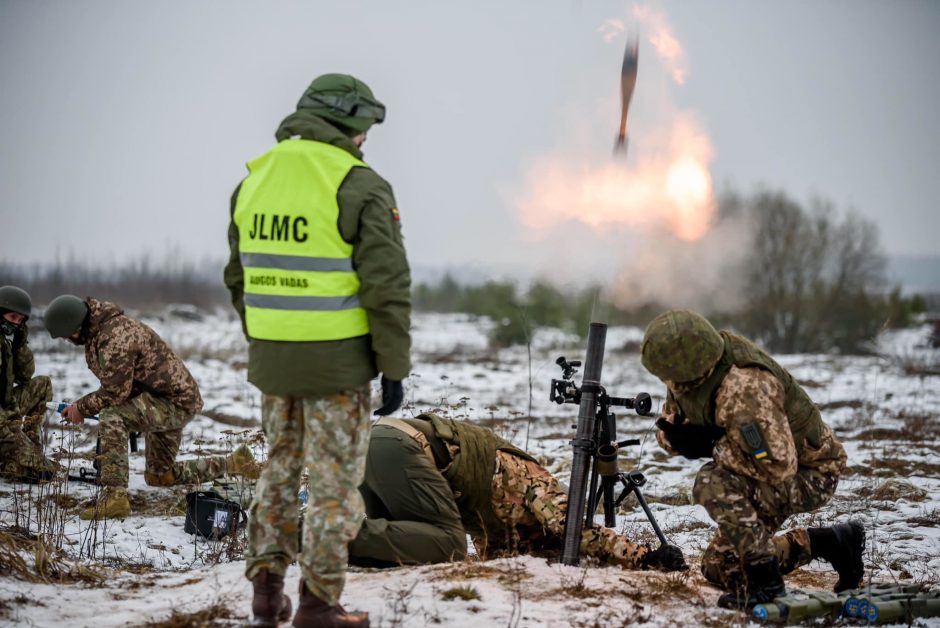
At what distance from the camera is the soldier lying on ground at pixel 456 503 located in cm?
507

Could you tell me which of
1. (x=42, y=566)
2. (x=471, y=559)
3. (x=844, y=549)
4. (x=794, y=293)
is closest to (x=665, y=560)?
(x=844, y=549)

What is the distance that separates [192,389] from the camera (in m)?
8.05

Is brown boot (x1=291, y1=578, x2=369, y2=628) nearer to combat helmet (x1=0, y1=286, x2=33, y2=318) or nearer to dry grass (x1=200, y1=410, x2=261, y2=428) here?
combat helmet (x1=0, y1=286, x2=33, y2=318)

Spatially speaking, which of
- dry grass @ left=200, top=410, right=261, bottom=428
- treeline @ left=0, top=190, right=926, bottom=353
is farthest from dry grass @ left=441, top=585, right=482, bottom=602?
treeline @ left=0, top=190, right=926, bottom=353

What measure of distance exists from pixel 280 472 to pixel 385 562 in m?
1.56

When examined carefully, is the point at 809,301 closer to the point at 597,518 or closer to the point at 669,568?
the point at 597,518

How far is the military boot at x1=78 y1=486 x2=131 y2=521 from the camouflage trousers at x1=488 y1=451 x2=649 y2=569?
301cm

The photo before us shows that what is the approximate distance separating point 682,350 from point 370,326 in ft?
5.84

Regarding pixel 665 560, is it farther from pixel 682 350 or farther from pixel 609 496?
pixel 682 350

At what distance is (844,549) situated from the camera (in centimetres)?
488

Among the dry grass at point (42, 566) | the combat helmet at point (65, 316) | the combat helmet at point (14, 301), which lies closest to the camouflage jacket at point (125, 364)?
the combat helmet at point (65, 316)

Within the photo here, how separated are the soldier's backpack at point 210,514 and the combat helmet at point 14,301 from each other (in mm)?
2941

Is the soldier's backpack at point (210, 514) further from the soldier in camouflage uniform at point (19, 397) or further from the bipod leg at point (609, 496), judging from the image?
the bipod leg at point (609, 496)

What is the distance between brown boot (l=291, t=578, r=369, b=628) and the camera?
3.61 m
